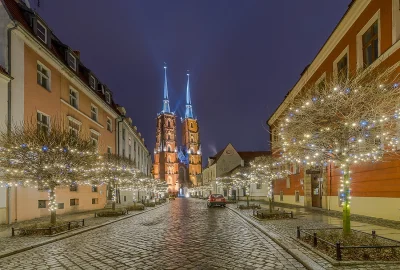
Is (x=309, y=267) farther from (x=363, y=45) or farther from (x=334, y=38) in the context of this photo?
(x=334, y=38)

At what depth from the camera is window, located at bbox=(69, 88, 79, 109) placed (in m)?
28.9

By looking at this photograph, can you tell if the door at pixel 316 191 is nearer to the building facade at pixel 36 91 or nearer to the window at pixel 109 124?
the building facade at pixel 36 91

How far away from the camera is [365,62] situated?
19359 millimetres

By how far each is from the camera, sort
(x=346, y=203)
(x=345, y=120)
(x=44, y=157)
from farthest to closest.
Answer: (x=44, y=157)
(x=346, y=203)
(x=345, y=120)

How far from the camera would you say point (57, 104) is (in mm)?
25953

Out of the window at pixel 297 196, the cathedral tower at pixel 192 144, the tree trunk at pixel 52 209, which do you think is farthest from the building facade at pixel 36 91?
the cathedral tower at pixel 192 144

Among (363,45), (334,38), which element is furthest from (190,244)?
(334,38)

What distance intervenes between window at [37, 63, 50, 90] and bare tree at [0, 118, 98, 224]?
8.15 m

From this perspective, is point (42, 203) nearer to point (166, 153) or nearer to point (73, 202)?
point (73, 202)

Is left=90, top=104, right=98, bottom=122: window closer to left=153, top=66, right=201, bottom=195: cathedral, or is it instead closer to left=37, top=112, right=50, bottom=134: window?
left=37, top=112, right=50, bottom=134: window

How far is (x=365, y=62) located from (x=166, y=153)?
128119 millimetres

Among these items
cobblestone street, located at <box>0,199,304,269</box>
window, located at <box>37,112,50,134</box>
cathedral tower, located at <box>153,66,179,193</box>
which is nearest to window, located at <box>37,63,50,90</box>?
window, located at <box>37,112,50,134</box>

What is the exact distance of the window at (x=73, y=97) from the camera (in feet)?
94.7

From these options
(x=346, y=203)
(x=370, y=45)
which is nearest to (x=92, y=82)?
(x=370, y=45)
